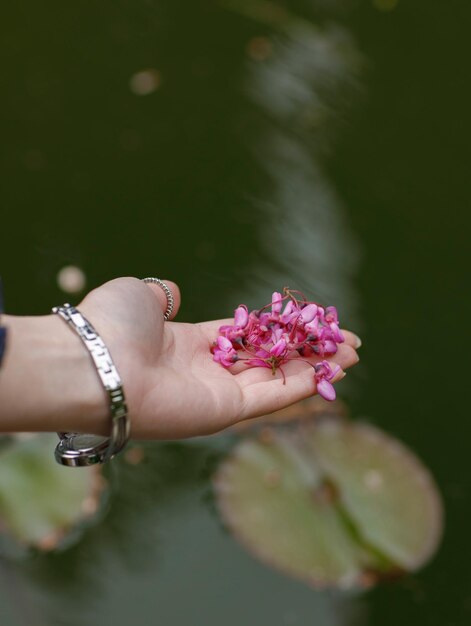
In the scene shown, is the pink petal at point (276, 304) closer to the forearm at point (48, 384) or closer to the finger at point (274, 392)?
the finger at point (274, 392)

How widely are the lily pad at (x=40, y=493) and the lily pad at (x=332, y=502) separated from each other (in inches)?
13.4

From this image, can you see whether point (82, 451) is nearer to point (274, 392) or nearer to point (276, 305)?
point (274, 392)

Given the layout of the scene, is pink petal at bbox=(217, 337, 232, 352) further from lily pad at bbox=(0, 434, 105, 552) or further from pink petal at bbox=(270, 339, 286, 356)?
lily pad at bbox=(0, 434, 105, 552)

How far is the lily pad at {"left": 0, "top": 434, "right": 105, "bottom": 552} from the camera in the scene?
184 centimetres

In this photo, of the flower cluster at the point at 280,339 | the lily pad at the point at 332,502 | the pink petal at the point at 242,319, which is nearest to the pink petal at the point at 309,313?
the flower cluster at the point at 280,339

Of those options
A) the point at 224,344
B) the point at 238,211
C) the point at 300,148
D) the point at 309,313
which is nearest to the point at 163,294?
the point at 224,344

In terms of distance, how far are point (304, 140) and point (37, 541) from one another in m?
1.50

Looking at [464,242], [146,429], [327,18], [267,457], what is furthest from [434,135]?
[146,429]

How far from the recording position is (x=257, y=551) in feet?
6.07

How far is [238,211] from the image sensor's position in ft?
7.83

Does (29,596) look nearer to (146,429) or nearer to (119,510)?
(119,510)

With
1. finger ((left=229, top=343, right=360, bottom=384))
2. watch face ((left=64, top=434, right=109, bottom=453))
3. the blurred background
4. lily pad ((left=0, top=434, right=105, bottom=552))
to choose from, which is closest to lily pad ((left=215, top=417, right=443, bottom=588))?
the blurred background

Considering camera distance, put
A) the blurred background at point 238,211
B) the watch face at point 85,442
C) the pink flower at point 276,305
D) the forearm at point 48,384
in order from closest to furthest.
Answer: the forearm at point 48,384 < the watch face at point 85,442 < the pink flower at point 276,305 < the blurred background at point 238,211

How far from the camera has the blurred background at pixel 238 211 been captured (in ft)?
6.02
